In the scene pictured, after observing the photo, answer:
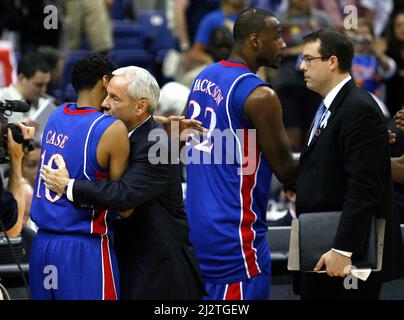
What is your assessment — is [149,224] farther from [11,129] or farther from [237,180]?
[11,129]

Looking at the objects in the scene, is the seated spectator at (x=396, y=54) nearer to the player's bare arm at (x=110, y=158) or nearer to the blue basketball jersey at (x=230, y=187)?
the blue basketball jersey at (x=230, y=187)

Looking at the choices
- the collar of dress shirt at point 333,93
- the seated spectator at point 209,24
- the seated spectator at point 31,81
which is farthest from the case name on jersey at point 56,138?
the seated spectator at point 209,24

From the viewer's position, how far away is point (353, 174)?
4770mm

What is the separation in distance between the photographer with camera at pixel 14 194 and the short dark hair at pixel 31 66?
2.82 meters

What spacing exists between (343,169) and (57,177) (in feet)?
4.38

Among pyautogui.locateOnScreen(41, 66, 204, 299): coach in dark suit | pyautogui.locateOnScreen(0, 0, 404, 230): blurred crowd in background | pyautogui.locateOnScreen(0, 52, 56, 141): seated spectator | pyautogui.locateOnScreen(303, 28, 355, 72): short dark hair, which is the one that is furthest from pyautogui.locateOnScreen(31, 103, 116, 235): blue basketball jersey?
pyautogui.locateOnScreen(0, 0, 404, 230): blurred crowd in background

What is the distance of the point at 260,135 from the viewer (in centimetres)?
517

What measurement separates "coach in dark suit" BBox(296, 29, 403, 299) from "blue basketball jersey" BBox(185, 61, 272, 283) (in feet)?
0.93

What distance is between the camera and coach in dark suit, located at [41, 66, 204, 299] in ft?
15.8

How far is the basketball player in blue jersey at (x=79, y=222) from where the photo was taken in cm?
472

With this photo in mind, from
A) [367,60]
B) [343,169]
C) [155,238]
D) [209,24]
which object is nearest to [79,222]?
[155,238]
